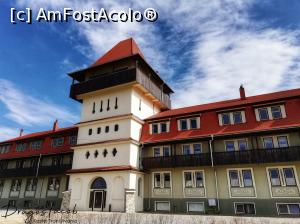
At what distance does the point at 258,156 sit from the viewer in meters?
22.6

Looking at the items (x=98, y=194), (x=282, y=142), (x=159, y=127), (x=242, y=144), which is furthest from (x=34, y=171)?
(x=282, y=142)

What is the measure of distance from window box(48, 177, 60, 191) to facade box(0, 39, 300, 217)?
0.30 metres

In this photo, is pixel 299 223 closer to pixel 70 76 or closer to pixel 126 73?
pixel 126 73

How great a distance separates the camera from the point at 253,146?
2395 centimetres

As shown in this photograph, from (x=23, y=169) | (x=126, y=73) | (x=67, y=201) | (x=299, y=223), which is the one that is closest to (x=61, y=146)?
(x=23, y=169)

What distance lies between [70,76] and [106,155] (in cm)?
1312

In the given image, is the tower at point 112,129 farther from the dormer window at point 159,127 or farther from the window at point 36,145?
the window at point 36,145

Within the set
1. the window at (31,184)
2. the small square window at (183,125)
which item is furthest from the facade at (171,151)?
the window at (31,184)

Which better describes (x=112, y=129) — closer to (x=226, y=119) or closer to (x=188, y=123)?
(x=188, y=123)

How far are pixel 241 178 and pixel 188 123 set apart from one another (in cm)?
786

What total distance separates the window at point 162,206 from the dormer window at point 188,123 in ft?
26.2

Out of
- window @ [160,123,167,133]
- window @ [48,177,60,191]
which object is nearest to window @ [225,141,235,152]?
window @ [160,123,167,133]

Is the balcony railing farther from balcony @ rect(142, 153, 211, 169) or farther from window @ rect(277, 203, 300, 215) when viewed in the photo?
window @ rect(277, 203, 300, 215)

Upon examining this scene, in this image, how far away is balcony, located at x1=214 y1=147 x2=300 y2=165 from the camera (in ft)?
70.3
